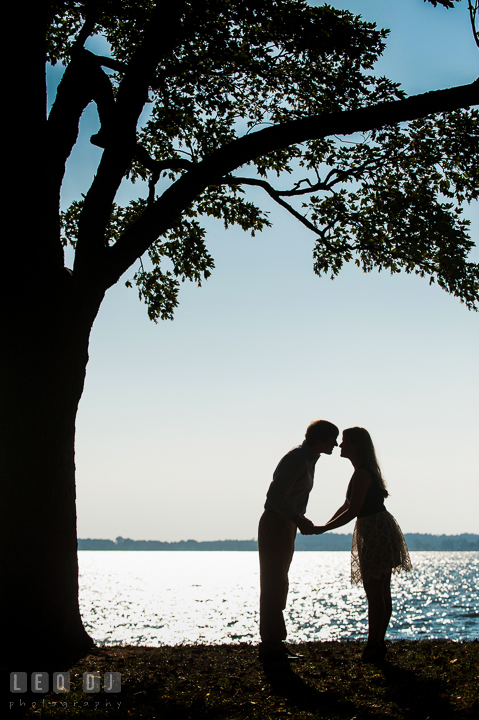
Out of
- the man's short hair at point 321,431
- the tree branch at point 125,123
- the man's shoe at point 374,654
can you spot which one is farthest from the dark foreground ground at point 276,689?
the tree branch at point 125,123

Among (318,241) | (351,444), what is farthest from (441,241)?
(351,444)

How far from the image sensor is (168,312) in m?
13.8

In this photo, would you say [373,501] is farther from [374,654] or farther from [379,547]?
[374,654]

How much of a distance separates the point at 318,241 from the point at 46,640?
9376 mm

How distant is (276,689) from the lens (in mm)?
5164

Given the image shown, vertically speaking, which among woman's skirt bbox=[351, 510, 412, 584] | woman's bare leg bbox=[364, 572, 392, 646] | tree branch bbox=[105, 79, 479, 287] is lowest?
woman's bare leg bbox=[364, 572, 392, 646]

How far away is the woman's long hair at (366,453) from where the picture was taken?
6660mm

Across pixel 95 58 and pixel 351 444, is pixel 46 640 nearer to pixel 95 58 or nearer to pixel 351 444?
pixel 351 444

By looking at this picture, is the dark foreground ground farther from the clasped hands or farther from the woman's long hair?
the woman's long hair

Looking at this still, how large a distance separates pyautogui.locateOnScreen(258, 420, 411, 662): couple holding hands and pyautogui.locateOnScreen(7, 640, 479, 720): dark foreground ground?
46cm

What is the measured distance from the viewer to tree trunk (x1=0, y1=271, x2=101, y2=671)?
6.44m

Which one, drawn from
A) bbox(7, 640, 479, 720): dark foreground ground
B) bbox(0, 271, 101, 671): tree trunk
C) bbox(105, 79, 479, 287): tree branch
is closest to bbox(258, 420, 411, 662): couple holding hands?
bbox(7, 640, 479, 720): dark foreground ground

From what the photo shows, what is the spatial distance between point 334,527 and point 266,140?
536 cm

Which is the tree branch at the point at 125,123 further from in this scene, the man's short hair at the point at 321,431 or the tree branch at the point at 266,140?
the man's short hair at the point at 321,431
